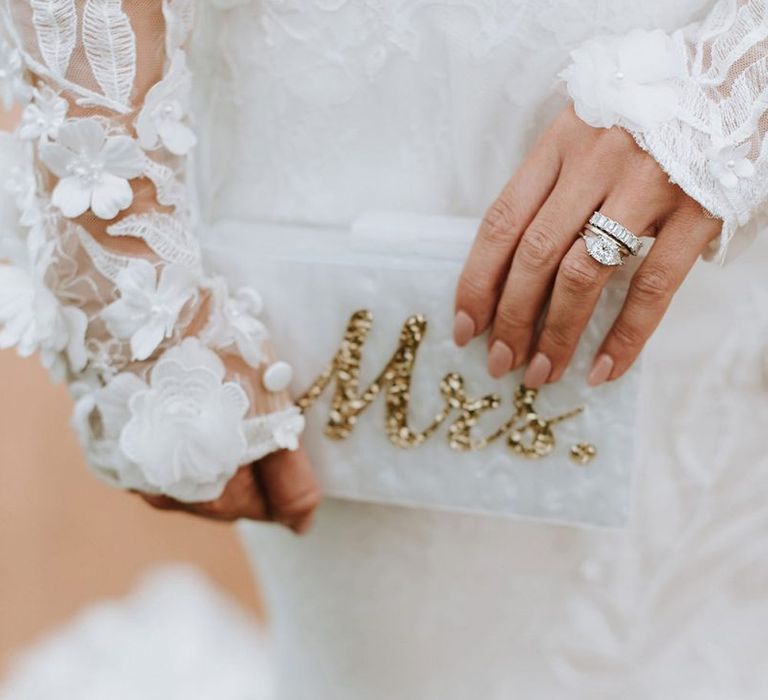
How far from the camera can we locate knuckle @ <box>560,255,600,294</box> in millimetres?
619

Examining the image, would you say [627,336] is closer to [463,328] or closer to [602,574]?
[463,328]


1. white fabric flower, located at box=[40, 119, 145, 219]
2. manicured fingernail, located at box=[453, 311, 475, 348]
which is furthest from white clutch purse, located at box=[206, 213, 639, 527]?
white fabric flower, located at box=[40, 119, 145, 219]

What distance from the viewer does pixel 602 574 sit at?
0.83 m

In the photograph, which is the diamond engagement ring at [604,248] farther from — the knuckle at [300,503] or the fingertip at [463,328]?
the knuckle at [300,503]

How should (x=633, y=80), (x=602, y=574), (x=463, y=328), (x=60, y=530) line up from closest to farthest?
(x=633, y=80) → (x=463, y=328) → (x=602, y=574) → (x=60, y=530)

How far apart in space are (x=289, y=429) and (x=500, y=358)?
17cm

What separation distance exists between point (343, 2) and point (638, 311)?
0.31 meters

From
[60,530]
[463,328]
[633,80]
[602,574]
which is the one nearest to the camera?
[633,80]

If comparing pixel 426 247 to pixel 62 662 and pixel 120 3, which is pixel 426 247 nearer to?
pixel 120 3

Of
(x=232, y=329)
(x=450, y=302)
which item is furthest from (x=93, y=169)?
(x=450, y=302)

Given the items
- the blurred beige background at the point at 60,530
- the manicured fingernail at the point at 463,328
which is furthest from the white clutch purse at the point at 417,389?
the blurred beige background at the point at 60,530

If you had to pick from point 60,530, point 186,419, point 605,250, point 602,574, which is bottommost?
point 60,530

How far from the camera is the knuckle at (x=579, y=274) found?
0.62m

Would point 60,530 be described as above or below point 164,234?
below
